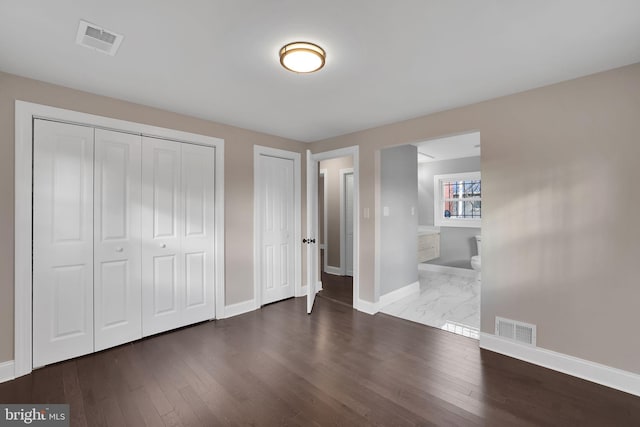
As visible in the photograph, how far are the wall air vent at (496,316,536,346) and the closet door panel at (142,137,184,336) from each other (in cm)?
332

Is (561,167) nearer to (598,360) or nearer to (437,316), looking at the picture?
(598,360)

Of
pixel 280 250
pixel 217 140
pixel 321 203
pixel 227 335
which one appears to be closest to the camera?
pixel 227 335

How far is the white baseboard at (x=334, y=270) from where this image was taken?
591cm

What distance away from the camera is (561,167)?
2.42 metres

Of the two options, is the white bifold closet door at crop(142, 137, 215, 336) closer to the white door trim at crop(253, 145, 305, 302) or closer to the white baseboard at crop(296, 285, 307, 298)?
the white door trim at crop(253, 145, 305, 302)

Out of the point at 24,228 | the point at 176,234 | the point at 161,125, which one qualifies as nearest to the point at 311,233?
the point at 176,234

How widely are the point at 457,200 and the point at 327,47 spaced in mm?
5113

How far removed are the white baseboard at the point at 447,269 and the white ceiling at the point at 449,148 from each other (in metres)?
2.32

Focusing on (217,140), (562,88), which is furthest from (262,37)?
(562,88)

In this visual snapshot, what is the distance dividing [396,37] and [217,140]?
2.43m

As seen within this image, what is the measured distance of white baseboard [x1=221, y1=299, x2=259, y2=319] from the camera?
141 inches

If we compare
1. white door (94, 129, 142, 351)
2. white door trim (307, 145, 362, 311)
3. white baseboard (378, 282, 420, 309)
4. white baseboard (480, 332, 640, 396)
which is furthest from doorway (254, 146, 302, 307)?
white baseboard (480, 332, 640, 396)

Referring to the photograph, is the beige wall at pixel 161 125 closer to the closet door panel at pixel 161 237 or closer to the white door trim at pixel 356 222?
the closet door panel at pixel 161 237

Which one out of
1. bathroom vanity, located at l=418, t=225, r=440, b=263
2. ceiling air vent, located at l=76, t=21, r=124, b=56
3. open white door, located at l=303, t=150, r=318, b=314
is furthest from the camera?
bathroom vanity, located at l=418, t=225, r=440, b=263
